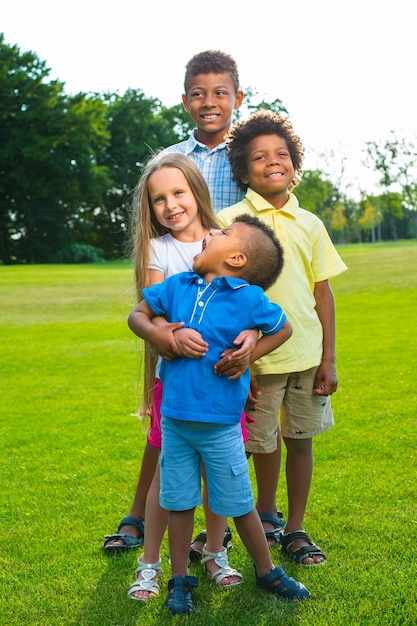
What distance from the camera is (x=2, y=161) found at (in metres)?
40.7

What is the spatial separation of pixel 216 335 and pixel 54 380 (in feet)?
17.1

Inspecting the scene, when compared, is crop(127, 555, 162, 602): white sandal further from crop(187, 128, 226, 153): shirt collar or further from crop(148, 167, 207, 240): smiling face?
crop(187, 128, 226, 153): shirt collar

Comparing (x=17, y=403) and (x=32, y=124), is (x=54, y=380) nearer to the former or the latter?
(x=17, y=403)

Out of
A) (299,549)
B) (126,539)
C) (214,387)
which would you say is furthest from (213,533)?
(214,387)

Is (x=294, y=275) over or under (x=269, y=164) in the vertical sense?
under

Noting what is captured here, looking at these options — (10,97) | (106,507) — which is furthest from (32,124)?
(106,507)

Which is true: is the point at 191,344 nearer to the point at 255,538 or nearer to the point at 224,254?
the point at 224,254

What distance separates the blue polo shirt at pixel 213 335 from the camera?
2510 mm

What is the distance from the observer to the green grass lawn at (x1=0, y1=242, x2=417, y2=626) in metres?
2.64

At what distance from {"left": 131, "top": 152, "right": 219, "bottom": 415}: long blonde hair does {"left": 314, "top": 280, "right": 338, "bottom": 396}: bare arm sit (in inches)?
22.2

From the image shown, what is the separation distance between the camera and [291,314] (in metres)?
2.98

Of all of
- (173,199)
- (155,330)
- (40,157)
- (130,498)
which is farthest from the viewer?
(40,157)

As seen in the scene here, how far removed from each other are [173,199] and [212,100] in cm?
63

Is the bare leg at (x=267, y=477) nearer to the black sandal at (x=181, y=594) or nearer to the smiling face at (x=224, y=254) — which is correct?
the black sandal at (x=181, y=594)
